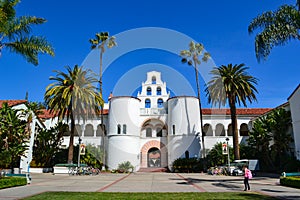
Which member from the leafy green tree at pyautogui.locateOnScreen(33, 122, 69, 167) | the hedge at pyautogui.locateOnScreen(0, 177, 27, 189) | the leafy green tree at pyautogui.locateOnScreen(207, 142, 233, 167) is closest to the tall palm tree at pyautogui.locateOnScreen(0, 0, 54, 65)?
the hedge at pyautogui.locateOnScreen(0, 177, 27, 189)

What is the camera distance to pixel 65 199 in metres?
10.4

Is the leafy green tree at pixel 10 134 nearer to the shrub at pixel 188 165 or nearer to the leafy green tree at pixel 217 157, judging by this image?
the shrub at pixel 188 165

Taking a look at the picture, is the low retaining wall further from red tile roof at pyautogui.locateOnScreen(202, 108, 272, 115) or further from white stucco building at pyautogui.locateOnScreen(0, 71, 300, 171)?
red tile roof at pyautogui.locateOnScreen(202, 108, 272, 115)

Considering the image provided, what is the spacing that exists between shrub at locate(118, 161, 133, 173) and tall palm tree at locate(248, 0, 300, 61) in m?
24.0

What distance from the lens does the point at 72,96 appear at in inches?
1203

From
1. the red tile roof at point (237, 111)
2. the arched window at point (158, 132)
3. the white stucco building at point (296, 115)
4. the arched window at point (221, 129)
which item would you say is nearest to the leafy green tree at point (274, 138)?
the white stucco building at point (296, 115)

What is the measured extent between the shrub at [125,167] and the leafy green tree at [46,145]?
9033mm

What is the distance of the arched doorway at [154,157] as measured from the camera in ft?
132

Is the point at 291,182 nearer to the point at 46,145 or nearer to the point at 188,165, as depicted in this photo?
the point at 188,165

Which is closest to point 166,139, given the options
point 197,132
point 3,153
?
point 197,132

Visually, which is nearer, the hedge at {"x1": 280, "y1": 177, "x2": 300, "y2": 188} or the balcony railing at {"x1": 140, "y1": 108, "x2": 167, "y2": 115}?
the hedge at {"x1": 280, "y1": 177, "x2": 300, "y2": 188}

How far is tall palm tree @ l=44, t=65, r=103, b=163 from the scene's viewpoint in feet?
99.3

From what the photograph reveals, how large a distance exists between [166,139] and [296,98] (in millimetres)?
19051

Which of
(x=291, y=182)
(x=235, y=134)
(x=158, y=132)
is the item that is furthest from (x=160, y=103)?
(x=291, y=182)
